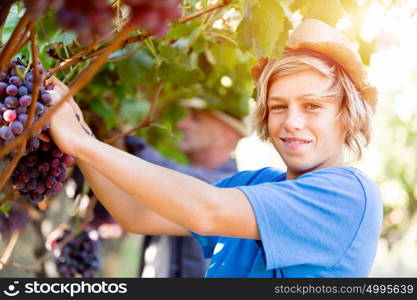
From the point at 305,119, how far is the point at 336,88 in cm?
14

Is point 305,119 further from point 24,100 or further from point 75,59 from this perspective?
point 24,100

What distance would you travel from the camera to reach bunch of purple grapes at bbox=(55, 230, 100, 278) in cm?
296

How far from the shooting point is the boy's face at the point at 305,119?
1.82 m

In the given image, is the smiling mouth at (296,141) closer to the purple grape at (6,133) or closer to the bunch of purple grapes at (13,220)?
the purple grape at (6,133)

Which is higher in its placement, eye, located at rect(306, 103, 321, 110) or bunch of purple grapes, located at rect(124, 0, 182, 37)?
bunch of purple grapes, located at rect(124, 0, 182, 37)

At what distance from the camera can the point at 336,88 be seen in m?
1.87

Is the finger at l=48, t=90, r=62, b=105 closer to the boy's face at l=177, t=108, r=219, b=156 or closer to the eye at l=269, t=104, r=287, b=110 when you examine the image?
the eye at l=269, t=104, r=287, b=110

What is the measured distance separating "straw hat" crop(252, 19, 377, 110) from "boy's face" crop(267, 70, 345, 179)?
0.08 meters

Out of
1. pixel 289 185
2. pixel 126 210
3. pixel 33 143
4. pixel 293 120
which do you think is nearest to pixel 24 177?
pixel 33 143

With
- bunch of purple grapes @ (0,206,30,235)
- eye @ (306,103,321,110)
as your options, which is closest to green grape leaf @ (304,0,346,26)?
eye @ (306,103,321,110)

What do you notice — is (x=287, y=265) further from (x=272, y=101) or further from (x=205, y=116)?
(x=205, y=116)

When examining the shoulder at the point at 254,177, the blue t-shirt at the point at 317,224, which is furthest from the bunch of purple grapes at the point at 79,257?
the blue t-shirt at the point at 317,224

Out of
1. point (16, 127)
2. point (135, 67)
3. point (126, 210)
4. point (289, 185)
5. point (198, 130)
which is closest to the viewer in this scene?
point (16, 127)

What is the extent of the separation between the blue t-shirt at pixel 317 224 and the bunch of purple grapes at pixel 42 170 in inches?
17.5
